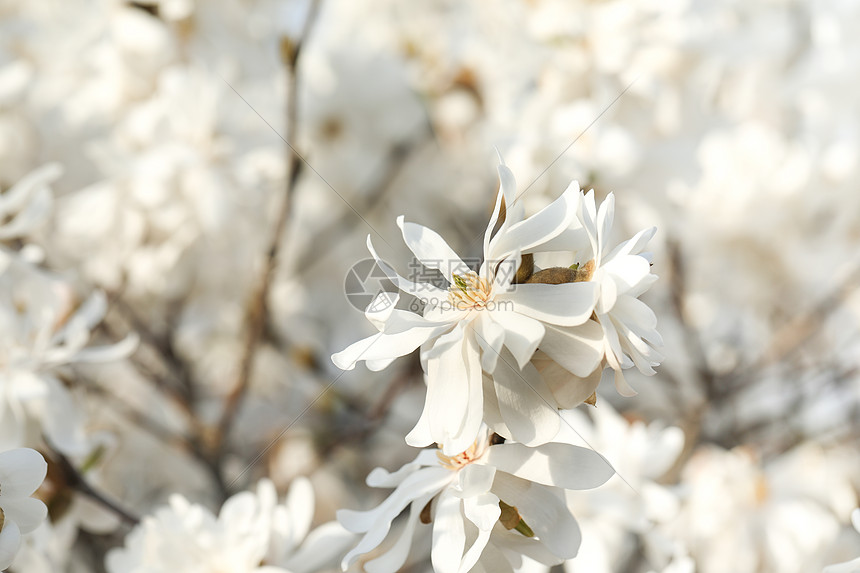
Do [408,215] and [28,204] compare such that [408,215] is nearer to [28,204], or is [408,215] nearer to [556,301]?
[28,204]

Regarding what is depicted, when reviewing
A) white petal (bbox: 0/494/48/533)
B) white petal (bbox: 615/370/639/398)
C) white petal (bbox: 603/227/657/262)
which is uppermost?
white petal (bbox: 603/227/657/262)

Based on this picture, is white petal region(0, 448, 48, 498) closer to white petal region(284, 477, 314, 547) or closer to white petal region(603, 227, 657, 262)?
white petal region(284, 477, 314, 547)

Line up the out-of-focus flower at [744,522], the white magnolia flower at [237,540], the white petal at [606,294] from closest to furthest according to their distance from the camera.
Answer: the white petal at [606,294] < the white magnolia flower at [237,540] < the out-of-focus flower at [744,522]

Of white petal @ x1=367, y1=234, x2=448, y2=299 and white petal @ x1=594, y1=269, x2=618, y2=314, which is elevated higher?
white petal @ x1=594, y1=269, x2=618, y2=314

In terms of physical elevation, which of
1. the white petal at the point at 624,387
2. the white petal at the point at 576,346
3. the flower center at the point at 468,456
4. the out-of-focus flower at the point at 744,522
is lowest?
the out-of-focus flower at the point at 744,522

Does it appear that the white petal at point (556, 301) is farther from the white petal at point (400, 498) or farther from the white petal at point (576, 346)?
the white petal at point (400, 498)

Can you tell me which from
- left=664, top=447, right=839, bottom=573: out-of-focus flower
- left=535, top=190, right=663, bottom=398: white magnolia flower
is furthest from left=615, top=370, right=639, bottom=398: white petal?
left=664, top=447, right=839, bottom=573: out-of-focus flower

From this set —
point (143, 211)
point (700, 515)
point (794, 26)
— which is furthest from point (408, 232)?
point (794, 26)

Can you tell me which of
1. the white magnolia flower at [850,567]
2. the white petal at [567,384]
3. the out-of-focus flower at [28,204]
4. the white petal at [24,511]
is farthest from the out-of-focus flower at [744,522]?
the out-of-focus flower at [28,204]
